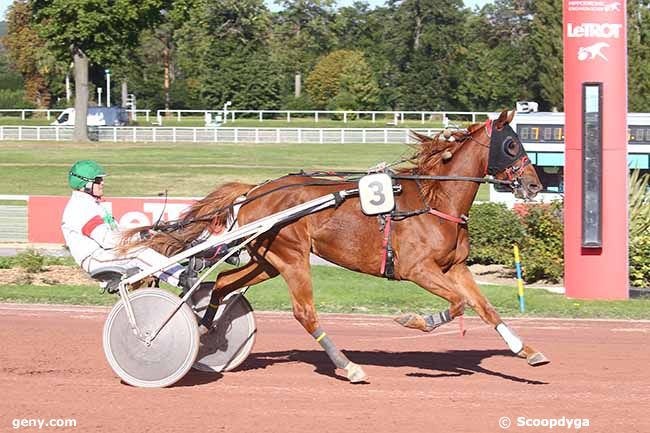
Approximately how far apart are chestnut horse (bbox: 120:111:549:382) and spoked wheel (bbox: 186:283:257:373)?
4.8 inches

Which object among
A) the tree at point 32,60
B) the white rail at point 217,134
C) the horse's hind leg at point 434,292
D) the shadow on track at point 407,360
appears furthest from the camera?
the tree at point 32,60

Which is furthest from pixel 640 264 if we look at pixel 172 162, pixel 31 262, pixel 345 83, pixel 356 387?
pixel 345 83

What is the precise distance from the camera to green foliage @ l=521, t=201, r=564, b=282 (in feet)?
49.2

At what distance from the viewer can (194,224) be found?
8414 millimetres

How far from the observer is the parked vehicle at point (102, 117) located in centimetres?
5291

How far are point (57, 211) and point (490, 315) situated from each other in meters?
13.2

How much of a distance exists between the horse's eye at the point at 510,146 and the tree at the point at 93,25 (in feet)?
123

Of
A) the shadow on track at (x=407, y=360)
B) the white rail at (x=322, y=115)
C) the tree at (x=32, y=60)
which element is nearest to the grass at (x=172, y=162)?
the white rail at (x=322, y=115)

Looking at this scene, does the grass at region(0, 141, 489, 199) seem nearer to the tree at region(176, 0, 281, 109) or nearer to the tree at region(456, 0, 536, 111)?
the tree at region(176, 0, 281, 109)

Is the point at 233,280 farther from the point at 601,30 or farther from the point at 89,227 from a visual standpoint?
the point at 601,30

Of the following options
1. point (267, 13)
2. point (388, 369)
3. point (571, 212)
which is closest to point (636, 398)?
point (388, 369)

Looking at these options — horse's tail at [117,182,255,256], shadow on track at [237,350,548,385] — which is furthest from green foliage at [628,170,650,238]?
horse's tail at [117,182,255,256]

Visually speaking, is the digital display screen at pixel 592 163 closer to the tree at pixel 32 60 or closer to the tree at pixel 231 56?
the tree at pixel 231 56

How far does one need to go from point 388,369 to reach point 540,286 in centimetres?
698
